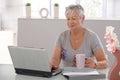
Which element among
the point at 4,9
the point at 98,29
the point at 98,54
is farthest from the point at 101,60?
the point at 4,9

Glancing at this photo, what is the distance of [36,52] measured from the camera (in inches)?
71.4

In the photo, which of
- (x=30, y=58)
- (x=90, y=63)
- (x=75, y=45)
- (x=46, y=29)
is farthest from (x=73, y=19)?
(x=46, y=29)

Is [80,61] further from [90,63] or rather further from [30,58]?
[30,58]

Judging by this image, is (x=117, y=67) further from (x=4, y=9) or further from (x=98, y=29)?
(x=4, y=9)

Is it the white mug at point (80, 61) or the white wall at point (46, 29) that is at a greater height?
the white wall at point (46, 29)

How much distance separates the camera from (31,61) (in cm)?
186

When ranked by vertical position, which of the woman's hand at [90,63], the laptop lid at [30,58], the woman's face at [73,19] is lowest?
the woman's hand at [90,63]

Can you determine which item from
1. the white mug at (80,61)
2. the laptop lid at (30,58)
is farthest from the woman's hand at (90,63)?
the laptop lid at (30,58)

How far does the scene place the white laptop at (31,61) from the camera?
5.94 feet

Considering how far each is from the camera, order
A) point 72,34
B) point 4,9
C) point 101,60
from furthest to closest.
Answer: point 4,9
point 72,34
point 101,60

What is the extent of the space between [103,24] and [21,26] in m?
1.13

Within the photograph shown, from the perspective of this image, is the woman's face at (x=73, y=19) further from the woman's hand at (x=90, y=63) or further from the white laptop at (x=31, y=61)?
the white laptop at (x=31, y=61)

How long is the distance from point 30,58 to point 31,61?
2 cm

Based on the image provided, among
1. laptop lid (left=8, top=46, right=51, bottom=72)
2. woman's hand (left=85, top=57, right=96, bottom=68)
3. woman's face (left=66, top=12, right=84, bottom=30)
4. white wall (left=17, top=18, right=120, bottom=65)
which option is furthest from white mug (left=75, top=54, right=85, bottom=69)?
white wall (left=17, top=18, right=120, bottom=65)
